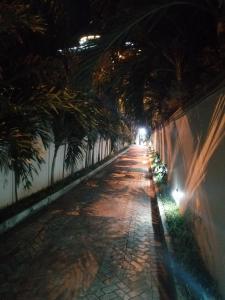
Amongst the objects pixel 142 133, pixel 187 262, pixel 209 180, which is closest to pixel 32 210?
pixel 187 262

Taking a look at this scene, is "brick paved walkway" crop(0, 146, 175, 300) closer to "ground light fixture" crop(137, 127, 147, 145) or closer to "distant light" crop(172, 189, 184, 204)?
"distant light" crop(172, 189, 184, 204)

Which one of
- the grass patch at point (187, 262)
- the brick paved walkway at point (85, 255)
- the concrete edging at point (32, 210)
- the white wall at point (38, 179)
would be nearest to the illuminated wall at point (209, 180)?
the grass patch at point (187, 262)

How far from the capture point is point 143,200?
32.2ft

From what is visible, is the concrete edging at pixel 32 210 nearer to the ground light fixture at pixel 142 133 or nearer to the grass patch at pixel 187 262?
the grass patch at pixel 187 262

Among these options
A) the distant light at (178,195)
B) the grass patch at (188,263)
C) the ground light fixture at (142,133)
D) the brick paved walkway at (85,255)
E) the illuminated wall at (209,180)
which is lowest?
the brick paved walkway at (85,255)

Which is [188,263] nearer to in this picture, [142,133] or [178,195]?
[178,195]

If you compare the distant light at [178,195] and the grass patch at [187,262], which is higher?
the distant light at [178,195]

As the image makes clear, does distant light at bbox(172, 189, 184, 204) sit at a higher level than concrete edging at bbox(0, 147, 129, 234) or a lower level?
higher

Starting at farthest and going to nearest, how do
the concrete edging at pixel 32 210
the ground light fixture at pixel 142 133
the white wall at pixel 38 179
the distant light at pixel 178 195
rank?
the ground light fixture at pixel 142 133, the distant light at pixel 178 195, the white wall at pixel 38 179, the concrete edging at pixel 32 210

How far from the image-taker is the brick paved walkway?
4.07 meters

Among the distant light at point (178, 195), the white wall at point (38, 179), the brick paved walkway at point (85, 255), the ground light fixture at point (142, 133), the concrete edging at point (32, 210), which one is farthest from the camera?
the ground light fixture at point (142, 133)

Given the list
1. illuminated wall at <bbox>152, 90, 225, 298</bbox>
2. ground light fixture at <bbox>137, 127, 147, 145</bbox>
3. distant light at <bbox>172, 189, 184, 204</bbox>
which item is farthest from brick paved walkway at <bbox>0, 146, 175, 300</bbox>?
ground light fixture at <bbox>137, 127, 147, 145</bbox>

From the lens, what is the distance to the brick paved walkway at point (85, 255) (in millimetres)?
4070

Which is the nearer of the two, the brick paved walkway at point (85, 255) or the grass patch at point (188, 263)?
the grass patch at point (188, 263)
